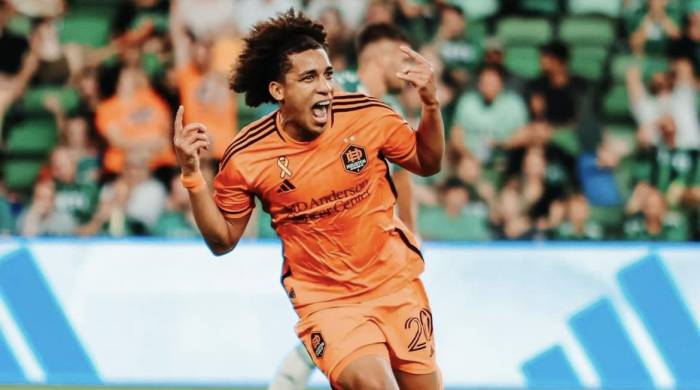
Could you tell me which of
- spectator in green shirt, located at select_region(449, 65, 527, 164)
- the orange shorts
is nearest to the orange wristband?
the orange shorts

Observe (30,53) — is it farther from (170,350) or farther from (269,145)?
(269,145)

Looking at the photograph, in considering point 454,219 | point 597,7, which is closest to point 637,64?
point 597,7

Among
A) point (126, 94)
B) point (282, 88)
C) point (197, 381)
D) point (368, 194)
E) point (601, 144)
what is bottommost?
point (197, 381)

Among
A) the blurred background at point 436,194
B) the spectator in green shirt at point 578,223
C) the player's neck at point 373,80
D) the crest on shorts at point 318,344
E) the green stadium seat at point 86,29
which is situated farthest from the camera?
the green stadium seat at point 86,29

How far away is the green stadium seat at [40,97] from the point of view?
36.8 feet

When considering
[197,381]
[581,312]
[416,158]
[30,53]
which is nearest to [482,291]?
[581,312]

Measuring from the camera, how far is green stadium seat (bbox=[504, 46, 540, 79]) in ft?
36.3

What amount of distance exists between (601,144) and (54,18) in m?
4.82

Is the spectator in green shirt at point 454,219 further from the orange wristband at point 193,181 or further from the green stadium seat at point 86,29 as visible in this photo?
the orange wristband at point 193,181

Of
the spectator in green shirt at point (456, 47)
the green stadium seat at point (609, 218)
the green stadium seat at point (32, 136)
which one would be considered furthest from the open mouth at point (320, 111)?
the green stadium seat at point (32, 136)

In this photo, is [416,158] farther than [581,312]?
No

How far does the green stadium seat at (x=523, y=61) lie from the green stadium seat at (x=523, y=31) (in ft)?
0.27

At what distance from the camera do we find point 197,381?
9047mm

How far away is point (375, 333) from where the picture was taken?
5441 mm
